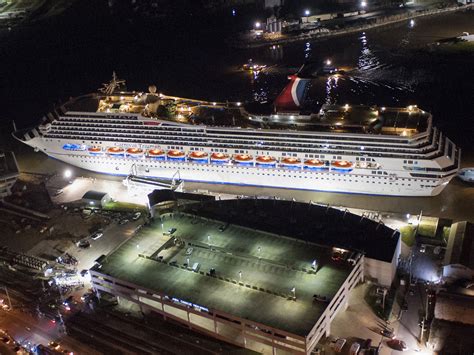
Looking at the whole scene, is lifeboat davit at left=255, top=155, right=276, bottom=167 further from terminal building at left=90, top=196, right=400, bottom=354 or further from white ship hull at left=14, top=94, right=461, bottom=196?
terminal building at left=90, top=196, right=400, bottom=354

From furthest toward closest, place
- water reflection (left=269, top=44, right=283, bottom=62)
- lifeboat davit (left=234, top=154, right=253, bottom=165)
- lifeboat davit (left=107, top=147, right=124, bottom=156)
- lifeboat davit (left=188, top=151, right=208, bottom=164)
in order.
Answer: water reflection (left=269, top=44, right=283, bottom=62)
lifeboat davit (left=107, top=147, right=124, bottom=156)
lifeboat davit (left=188, top=151, right=208, bottom=164)
lifeboat davit (left=234, top=154, right=253, bottom=165)

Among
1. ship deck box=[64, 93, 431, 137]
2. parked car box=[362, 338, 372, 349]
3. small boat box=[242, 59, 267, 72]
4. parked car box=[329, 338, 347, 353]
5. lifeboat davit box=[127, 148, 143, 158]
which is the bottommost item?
parked car box=[362, 338, 372, 349]

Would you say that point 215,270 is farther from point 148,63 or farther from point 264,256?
point 148,63

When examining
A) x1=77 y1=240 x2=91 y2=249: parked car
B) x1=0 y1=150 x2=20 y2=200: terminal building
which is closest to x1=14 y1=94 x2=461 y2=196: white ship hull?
x1=0 y1=150 x2=20 y2=200: terminal building

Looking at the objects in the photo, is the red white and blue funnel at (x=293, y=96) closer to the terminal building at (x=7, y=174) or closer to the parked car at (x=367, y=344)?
the parked car at (x=367, y=344)

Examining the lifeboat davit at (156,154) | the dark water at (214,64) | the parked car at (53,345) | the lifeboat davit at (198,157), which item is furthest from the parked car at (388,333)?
the dark water at (214,64)
